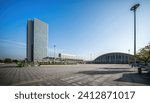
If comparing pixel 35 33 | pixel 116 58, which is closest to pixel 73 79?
pixel 35 33

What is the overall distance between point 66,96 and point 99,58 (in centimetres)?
12120

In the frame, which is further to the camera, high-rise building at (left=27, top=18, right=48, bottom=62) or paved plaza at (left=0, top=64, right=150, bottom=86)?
high-rise building at (left=27, top=18, right=48, bottom=62)

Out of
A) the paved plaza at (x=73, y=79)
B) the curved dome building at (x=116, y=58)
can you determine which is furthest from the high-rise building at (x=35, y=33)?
the curved dome building at (x=116, y=58)

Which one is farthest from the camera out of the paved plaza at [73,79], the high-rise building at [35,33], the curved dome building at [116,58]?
the curved dome building at [116,58]

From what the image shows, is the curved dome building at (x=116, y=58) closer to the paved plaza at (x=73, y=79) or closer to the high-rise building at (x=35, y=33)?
the high-rise building at (x=35, y=33)

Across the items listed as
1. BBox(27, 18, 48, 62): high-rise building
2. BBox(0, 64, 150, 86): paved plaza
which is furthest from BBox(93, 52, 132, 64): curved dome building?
BBox(0, 64, 150, 86): paved plaza

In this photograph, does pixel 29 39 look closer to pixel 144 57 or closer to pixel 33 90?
pixel 144 57

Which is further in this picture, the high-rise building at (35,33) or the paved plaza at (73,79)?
the high-rise building at (35,33)

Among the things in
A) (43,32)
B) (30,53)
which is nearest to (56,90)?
(43,32)

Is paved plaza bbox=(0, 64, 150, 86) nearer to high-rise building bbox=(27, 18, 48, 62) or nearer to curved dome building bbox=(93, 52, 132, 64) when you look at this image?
high-rise building bbox=(27, 18, 48, 62)

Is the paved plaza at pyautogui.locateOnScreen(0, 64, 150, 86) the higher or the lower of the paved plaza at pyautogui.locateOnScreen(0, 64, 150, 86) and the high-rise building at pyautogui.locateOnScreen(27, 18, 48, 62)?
the lower

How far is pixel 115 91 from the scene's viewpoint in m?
8.73

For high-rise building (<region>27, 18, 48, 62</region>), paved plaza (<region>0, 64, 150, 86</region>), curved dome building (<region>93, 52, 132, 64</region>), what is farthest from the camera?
curved dome building (<region>93, 52, 132, 64</region>)

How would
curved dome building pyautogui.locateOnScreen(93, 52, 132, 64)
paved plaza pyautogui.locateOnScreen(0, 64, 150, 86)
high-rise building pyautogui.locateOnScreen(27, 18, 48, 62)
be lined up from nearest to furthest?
paved plaza pyautogui.locateOnScreen(0, 64, 150, 86), high-rise building pyautogui.locateOnScreen(27, 18, 48, 62), curved dome building pyautogui.locateOnScreen(93, 52, 132, 64)
